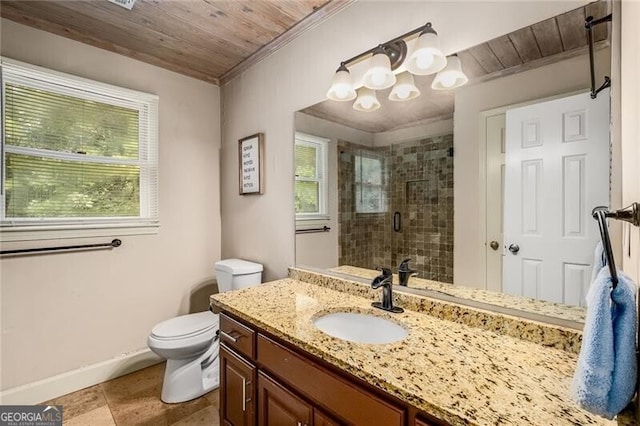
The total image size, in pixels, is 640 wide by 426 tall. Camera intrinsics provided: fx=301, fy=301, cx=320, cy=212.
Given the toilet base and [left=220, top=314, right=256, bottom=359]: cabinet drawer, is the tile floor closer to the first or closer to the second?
the toilet base

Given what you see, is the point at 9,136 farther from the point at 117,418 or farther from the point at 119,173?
the point at 117,418

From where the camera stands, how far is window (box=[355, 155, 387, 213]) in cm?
154

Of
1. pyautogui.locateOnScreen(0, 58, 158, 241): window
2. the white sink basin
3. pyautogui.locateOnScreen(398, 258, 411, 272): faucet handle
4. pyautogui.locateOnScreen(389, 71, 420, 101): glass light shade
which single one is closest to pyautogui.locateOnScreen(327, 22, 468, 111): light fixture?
pyautogui.locateOnScreen(389, 71, 420, 101): glass light shade

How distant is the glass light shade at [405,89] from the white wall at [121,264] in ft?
6.09

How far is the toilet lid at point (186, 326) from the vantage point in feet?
6.29

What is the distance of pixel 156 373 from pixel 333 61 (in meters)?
2.55

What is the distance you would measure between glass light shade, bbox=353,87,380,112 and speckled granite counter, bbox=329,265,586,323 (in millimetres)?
878

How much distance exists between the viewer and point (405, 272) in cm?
142

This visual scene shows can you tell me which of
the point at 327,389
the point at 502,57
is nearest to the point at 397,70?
the point at 502,57

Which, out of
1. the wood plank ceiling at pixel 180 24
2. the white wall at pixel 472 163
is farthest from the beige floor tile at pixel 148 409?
the wood plank ceiling at pixel 180 24

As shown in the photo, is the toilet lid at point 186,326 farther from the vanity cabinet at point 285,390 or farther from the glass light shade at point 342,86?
the glass light shade at point 342,86

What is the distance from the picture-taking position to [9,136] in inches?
72.9

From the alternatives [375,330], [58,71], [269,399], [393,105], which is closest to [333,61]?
[393,105]

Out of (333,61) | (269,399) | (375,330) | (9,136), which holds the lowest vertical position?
(269,399)
